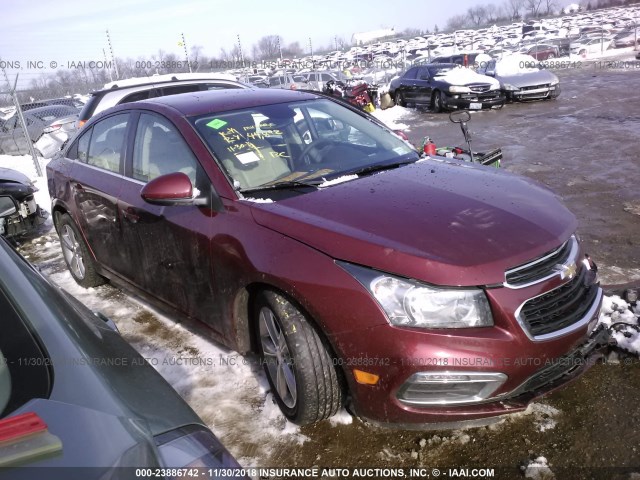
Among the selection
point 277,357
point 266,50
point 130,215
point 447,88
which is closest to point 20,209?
point 130,215

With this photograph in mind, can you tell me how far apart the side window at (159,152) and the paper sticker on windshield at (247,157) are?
0.26 meters

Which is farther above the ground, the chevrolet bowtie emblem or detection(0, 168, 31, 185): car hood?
detection(0, 168, 31, 185): car hood

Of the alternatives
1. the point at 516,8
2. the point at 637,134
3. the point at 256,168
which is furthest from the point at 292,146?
the point at 516,8

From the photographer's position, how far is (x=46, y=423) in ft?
3.80

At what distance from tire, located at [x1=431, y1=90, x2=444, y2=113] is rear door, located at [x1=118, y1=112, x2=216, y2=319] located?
47.8 ft

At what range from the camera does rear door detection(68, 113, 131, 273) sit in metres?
3.89

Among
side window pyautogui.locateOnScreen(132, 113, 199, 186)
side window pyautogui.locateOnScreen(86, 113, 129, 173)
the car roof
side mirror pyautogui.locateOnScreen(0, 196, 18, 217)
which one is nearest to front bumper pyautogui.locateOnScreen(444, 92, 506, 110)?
the car roof

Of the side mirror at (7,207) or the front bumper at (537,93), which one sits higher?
the side mirror at (7,207)

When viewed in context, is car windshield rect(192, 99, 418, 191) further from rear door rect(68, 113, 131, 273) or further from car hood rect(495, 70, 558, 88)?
car hood rect(495, 70, 558, 88)

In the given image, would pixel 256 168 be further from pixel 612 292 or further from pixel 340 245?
pixel 612 292

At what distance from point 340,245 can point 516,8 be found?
90211 mm

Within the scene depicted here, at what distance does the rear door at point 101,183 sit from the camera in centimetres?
389

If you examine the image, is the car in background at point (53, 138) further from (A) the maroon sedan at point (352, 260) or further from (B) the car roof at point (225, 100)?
(A) the maroon sedan at point (352, 260)

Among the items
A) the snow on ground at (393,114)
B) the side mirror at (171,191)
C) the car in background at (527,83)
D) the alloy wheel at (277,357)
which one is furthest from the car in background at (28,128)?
the car in background at (527,83)
